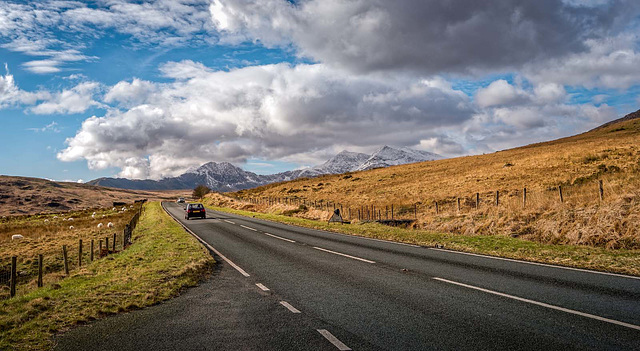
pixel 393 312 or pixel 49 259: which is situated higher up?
pixel 393 312

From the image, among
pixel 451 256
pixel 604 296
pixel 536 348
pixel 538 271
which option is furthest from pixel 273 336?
pixel 451 256

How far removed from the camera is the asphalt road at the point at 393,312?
4.86m

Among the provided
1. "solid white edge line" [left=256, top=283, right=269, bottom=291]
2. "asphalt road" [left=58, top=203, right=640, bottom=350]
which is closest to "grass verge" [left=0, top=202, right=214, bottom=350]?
"asphalt road" [left=58, top=203, right=640, bottom=350]

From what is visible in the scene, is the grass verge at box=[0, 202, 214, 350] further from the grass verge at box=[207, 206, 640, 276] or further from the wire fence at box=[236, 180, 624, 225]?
the wire fence at box=[236, 180, 624, 225]

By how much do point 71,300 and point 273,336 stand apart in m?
4.84

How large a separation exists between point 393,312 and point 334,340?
155cm

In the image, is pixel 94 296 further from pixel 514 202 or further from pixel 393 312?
pixel 514 202

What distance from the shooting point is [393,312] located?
602 centimetres

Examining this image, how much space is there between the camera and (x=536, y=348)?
448 centimetres

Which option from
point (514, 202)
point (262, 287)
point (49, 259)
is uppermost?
point (514, 202)

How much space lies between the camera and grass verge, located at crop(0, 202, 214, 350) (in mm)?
5645

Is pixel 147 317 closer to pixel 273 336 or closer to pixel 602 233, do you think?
pixel 273 336

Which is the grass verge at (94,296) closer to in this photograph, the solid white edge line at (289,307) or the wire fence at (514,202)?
the solid white edge line at (289,307)

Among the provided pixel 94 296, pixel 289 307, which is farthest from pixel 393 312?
pixel 94 296
